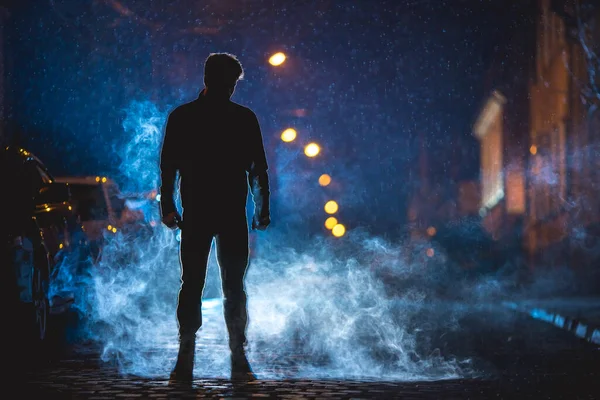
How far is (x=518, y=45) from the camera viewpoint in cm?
5325

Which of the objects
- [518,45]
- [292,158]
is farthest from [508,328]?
[518,45]

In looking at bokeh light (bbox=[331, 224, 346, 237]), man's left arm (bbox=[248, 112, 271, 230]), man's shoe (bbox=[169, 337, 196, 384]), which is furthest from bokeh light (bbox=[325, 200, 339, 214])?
man's shoe (bbox=[169, 337, 196, 384])

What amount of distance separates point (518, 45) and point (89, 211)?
42679 millimetres

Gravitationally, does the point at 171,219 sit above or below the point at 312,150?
below

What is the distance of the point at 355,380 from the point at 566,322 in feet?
25.8

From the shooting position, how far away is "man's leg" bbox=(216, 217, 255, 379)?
698 cm

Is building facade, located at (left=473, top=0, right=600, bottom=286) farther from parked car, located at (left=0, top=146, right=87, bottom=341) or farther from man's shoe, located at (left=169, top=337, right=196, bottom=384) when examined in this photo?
man's shoe, located at (left=169, top=337, right=196, bottom=384)

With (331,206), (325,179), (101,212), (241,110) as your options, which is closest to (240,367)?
(241,110)

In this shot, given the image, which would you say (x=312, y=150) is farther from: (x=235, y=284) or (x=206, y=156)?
(x=206, y=156)

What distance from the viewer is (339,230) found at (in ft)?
191

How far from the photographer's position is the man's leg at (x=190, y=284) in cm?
688

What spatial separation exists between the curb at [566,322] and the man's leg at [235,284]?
5.96m

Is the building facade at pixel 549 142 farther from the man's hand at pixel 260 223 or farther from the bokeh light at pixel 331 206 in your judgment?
the man's hand at pixel 260 223

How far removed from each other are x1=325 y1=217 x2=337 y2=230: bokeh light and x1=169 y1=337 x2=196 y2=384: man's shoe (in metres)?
51.8
